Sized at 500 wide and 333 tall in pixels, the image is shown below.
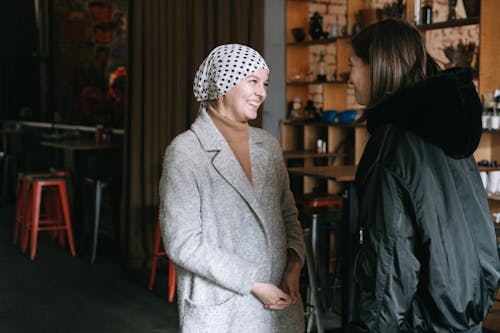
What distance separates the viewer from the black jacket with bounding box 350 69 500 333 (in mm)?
1540

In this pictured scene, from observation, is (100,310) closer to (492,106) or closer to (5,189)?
(492,106)

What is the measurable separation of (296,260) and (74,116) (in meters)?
6.77

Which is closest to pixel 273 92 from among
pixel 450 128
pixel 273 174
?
pixel 273 174

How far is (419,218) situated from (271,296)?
1.75ft

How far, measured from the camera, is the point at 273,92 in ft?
19.8

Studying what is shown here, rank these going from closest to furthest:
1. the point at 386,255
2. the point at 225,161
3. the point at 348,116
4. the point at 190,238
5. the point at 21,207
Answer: the point at 386,255
the point at 190,238
the point at 225,161
the point at 348,116
the point at 21,207

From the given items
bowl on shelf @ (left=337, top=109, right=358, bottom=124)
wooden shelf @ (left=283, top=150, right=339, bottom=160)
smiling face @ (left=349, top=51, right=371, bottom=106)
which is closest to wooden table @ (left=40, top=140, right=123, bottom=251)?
wooden shelf @ (left=283, top=150, right=339, bottom=160)

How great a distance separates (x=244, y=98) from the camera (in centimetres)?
193

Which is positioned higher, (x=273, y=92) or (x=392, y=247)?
(x=273, y=92)

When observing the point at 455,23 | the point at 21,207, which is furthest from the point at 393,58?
the point at 21,207

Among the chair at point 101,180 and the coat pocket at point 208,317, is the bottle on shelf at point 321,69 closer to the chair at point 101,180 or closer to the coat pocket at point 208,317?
the chair at point 101,180

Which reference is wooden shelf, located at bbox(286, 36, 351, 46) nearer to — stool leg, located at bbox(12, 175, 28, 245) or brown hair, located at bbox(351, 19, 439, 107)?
stool leg, located at bbox(12, 175, 28, 245)

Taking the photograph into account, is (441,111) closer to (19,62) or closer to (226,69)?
(226,69)

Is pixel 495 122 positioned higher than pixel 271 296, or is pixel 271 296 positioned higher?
pixel 495 122
